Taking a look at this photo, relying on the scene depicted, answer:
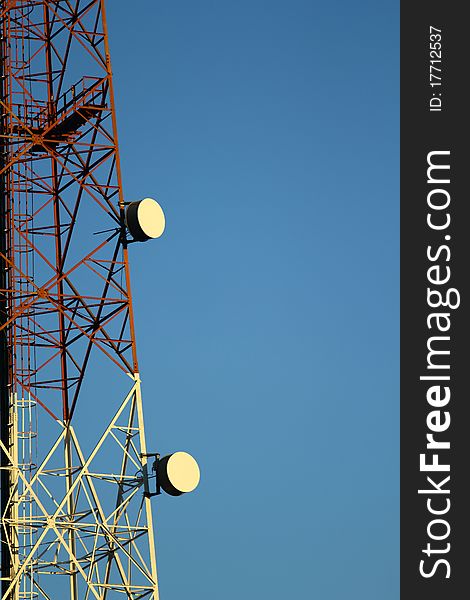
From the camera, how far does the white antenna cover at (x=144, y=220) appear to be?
154 feet

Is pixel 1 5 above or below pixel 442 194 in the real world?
above

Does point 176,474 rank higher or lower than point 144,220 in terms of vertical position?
lower

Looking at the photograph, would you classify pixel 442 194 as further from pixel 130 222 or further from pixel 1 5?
pixel 1 5

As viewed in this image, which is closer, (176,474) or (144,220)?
(176,474)

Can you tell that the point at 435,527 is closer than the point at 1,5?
Yes

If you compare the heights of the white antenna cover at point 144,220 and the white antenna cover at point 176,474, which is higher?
the white antenna cover at point 144,220

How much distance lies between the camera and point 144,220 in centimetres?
4712

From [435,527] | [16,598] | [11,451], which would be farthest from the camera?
[11,451]

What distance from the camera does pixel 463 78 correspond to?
43562mm

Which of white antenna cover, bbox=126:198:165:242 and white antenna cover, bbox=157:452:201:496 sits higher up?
white antenna cover, bbox=126:198:165:242

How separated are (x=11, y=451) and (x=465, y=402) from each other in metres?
16.2

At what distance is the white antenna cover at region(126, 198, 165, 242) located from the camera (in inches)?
1852

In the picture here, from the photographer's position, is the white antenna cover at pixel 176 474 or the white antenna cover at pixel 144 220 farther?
the white antenna cover at pixel 144 220

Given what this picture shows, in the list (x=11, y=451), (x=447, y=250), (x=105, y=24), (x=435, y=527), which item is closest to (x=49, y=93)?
(x=105, y=24)
